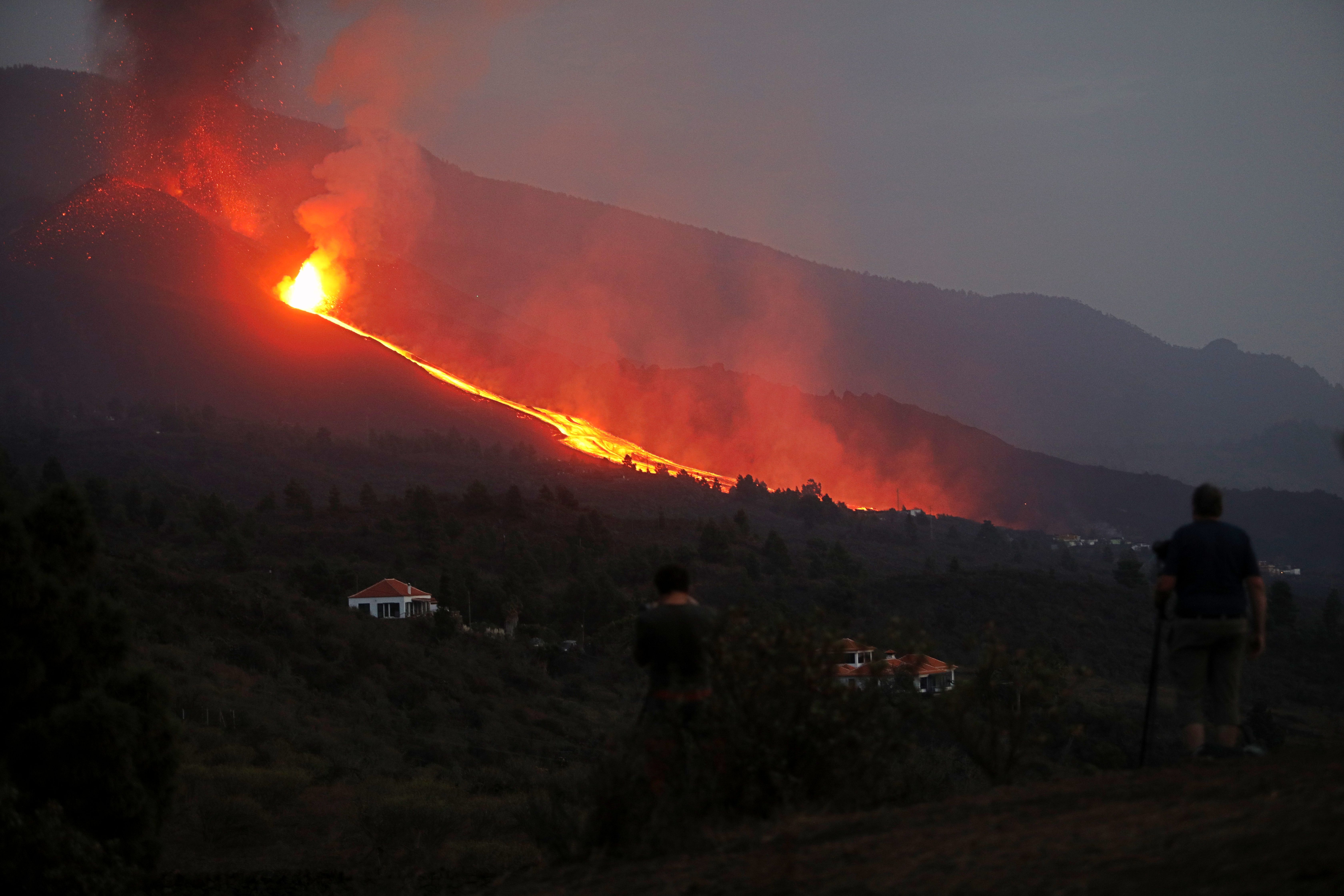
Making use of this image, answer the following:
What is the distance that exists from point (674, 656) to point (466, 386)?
548 ft

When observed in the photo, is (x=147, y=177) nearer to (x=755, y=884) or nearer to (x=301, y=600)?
(x=301, y=600)

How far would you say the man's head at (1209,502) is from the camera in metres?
6.95

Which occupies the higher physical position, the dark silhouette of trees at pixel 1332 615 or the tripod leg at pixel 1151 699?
the dark silhouette of trees at pixel 1332 615

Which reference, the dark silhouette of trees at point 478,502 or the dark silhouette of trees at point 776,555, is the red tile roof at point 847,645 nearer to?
the dark silhouette of trees at point 776,555

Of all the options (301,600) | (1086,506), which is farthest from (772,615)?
(1086,506)

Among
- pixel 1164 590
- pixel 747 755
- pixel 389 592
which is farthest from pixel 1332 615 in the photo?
pixel 747 755

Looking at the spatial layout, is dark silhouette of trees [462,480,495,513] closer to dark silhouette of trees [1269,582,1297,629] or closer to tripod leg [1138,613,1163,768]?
dark silhouette of trees [1269,582,1297,629]

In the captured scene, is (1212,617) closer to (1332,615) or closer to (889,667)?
(889,667)

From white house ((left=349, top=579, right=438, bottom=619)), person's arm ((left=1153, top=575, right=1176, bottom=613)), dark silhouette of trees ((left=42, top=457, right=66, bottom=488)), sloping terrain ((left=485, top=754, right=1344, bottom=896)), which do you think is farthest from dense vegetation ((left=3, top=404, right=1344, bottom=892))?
white house ((left=349, top=579, right=438, bottom=619))

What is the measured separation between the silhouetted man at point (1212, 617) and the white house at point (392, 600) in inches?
1737

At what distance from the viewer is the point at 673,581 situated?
7074mm

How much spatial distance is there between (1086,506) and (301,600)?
17401 centimetres

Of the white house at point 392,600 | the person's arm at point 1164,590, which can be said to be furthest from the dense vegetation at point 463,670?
the white house at point 392,600

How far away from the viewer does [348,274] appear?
173250 mm
